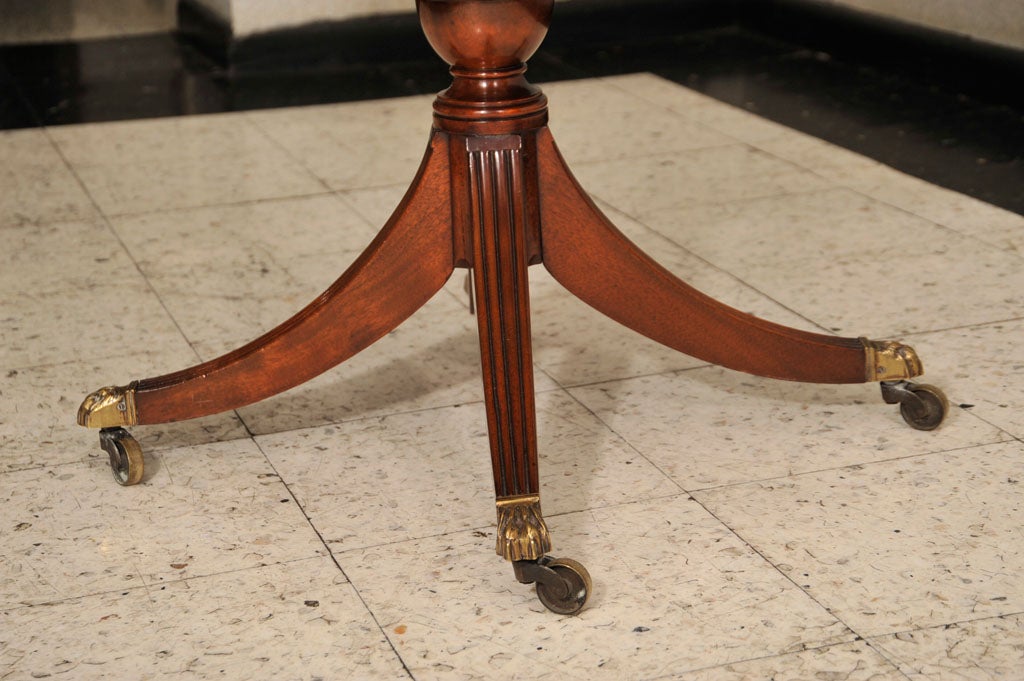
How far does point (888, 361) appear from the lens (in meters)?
1.52

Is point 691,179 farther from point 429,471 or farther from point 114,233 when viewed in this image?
point 429,471

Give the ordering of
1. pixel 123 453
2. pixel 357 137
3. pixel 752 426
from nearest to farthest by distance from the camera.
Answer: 1. pixel 123 453
2. pixel 752 426
3. pixel 357 137

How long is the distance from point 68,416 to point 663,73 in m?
2.29

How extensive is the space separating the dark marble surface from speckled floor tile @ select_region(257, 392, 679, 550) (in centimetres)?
136

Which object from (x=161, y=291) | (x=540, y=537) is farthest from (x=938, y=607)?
(x=161, y=291)

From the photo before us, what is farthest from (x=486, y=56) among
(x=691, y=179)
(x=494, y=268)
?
(x=691, y=179)

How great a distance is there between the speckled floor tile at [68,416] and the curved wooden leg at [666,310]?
486mm

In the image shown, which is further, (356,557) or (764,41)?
(764,41)

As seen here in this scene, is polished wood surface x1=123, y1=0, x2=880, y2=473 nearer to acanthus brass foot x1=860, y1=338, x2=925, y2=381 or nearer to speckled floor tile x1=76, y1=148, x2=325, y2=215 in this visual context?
acanthus brass foot x1=860, y1=338, x2=925, y2=381

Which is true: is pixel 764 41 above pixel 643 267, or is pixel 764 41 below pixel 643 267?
below

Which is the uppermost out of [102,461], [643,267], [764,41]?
[643,267]

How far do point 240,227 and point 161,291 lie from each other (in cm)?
34

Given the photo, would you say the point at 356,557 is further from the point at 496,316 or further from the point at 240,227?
the point at 240,227

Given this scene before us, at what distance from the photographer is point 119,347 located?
1.86 meters
